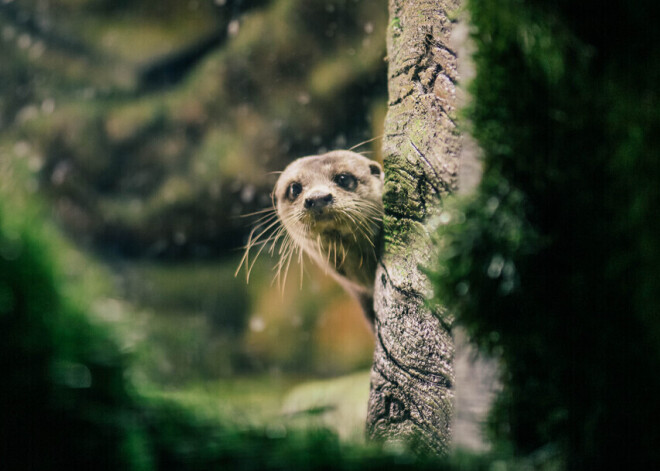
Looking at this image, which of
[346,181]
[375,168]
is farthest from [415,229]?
[375,168]

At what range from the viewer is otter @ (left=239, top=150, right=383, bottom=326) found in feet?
7.64

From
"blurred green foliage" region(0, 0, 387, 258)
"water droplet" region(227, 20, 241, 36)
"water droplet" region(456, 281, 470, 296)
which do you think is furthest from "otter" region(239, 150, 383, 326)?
"water droplet" region(227, 20, 241, 36)

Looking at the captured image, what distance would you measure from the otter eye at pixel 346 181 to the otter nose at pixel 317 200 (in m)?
0.16

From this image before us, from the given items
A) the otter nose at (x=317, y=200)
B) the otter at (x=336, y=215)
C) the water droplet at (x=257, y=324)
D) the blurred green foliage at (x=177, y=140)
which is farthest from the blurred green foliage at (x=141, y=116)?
the otter nose at (x=317, y=200)

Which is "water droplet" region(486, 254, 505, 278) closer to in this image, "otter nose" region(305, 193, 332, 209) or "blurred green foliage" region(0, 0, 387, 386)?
"otter nose" region(305, 193, 332, 209)

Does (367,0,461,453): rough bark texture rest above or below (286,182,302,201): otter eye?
below

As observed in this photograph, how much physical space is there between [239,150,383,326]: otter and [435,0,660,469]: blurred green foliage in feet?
4.02

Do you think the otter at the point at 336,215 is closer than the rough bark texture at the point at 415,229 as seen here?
No

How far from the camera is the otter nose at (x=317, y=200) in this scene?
2.31 meters

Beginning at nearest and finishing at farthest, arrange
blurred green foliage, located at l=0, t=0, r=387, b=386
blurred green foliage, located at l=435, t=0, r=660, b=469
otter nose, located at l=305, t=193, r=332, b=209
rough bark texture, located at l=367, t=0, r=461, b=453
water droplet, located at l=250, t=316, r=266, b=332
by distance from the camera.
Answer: blurred green foliage, located at l=435, t=0, r=660, b=469 < rough bark texture, located at l=367, t=0, r=461, b=453 < otter nose, located at l=305, t=193, r=332, b=209 < blurred green foliage, located at l=0, t=0, r=387, b=386 < water droplet, located at l=250, t=316, r=266, b=332

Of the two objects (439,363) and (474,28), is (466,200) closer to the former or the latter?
(474,28)

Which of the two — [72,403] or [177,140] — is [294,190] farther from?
[177,140]

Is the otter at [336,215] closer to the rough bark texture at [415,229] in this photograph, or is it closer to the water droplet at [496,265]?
the rough bark texture at [415,229]

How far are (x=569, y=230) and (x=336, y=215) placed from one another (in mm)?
1462
